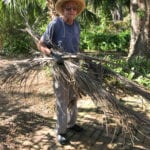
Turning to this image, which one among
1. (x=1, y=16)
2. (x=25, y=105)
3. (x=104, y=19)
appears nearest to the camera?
(x=25, y=105)

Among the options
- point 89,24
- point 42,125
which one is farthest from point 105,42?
point 42,125

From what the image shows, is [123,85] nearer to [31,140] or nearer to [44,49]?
[44,49]

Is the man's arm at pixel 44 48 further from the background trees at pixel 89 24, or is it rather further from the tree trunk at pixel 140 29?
the tree trunk at pixel 140 29

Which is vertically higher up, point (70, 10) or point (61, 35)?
point (70, 10)

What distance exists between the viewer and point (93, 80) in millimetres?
4125

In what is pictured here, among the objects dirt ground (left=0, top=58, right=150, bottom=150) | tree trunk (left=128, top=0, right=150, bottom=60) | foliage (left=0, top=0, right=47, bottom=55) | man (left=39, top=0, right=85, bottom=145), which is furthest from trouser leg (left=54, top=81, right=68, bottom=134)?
foliage (left=0, top=0, right=47, bottom=55)

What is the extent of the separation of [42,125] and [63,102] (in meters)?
1.00

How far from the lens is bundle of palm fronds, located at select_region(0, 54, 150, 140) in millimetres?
3877

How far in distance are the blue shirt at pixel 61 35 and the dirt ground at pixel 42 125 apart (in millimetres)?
867

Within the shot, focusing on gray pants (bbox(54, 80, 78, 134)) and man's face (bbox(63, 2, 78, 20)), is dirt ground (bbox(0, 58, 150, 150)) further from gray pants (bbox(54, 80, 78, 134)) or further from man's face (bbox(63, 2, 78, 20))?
man's face (bbox(63, 2, 78, 20))

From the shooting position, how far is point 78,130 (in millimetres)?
5148

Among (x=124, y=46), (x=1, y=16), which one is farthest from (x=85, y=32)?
(x=1, y=16)

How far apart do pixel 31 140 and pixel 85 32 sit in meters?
12.4

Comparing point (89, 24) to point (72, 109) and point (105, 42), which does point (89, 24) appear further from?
point (72, 109)
